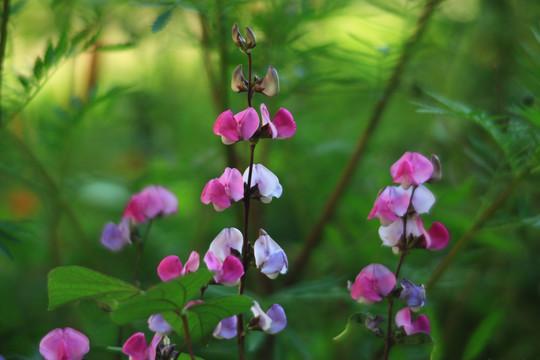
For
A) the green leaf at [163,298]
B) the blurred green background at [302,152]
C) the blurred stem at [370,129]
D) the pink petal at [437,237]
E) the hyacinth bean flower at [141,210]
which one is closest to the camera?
the green leaf at [163,298]

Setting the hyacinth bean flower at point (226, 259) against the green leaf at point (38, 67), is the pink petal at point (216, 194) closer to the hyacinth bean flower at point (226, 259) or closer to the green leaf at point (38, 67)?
the hyacinth bean flower at point (226, 259)

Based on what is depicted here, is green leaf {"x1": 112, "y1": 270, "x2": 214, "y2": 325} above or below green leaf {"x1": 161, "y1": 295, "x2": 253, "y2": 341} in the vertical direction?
above

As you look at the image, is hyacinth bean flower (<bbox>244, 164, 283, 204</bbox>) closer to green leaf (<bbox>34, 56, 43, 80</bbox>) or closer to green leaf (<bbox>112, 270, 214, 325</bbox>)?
green leaf (<bbox>112, 270, 214, 325</bbox>)

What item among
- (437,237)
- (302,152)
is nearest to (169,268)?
(437,237)

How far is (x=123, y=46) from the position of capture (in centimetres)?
69

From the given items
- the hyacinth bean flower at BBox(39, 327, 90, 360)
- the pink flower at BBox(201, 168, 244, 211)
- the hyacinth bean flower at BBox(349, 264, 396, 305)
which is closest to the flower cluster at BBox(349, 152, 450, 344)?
the hyacinth bean flower at BBox(349, 264, 396, 305)

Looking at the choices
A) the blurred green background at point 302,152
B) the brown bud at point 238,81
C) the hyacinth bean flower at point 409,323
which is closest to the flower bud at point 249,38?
the brown bud at point 238,81

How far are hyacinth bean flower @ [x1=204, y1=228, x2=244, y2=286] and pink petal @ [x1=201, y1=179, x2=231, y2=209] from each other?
0.08 feet

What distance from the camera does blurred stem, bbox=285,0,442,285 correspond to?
0.84 metres

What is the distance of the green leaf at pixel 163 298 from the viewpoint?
391mm

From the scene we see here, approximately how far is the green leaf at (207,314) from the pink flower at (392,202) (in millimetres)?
120

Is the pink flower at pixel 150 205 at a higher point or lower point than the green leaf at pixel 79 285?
lower

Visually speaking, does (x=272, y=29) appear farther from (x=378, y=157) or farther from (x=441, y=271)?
(x=378, y=157)

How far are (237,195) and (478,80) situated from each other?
109cm
